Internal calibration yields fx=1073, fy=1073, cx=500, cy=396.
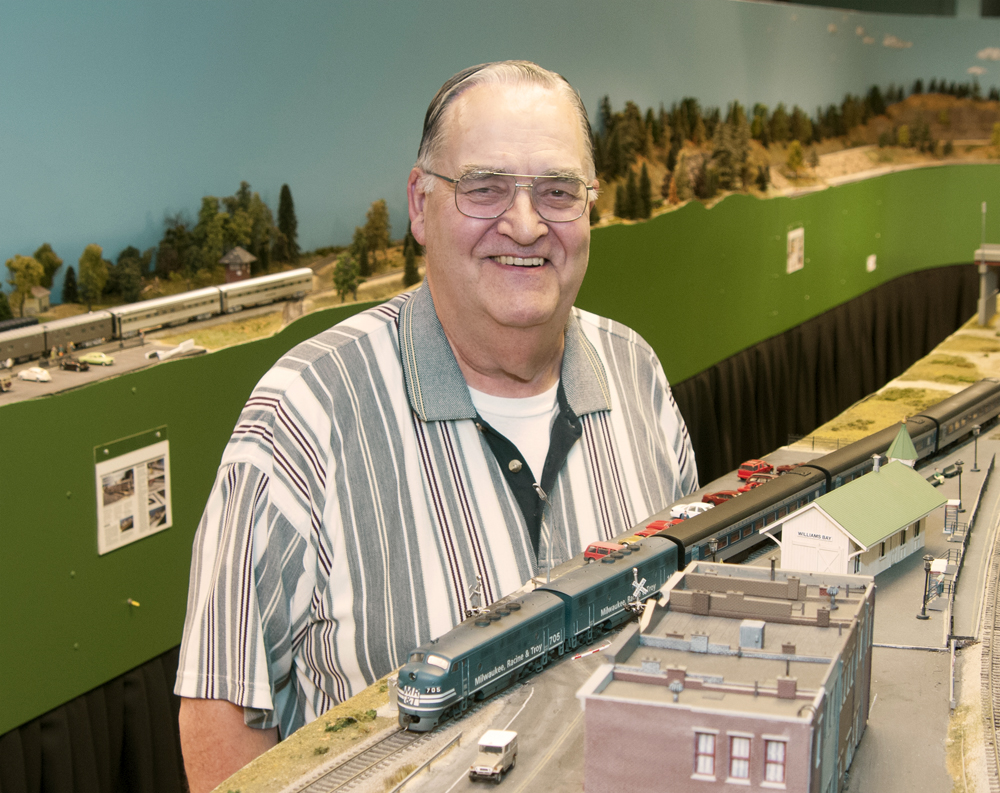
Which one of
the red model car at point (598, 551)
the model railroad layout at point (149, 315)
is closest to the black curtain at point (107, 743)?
the model railroad layout at point (149, 315)

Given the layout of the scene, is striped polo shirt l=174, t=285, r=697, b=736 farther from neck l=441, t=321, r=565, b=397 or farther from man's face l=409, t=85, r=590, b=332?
man's face l=409, t=85, r=590, b=332

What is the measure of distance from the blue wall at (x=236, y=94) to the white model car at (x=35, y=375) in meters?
0.52

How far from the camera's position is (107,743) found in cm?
523

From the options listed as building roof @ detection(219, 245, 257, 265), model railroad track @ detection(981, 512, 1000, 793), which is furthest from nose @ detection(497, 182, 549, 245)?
building roof @ detection(219, 245, 257, 265)

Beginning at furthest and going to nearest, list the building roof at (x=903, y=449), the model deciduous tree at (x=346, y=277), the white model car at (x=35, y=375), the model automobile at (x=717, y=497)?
1. the model deciduous tree at (x=346, y=277)
2. the white model car at (x=35, y=375)
3. the building roof at (x=903, y=449)
4. the model automobile at (x=717, y=497)

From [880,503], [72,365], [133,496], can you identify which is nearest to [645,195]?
[133,496]

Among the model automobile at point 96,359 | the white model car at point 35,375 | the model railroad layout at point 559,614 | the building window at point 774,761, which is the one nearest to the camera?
the building window at point 774,761

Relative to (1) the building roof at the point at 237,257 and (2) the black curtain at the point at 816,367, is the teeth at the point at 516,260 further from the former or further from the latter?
(2) the black curtain at the point at 816,367

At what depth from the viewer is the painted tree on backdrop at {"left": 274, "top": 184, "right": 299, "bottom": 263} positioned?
239 inches

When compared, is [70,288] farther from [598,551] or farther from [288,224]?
[598,551]

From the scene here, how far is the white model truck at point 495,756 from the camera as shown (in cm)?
225

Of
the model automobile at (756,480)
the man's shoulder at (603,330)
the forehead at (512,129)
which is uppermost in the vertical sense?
the forehead at (512,129)

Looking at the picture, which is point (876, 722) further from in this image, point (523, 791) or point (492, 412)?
point (492, 412)

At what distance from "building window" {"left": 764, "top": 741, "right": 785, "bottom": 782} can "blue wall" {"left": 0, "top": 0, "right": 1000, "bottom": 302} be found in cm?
403
